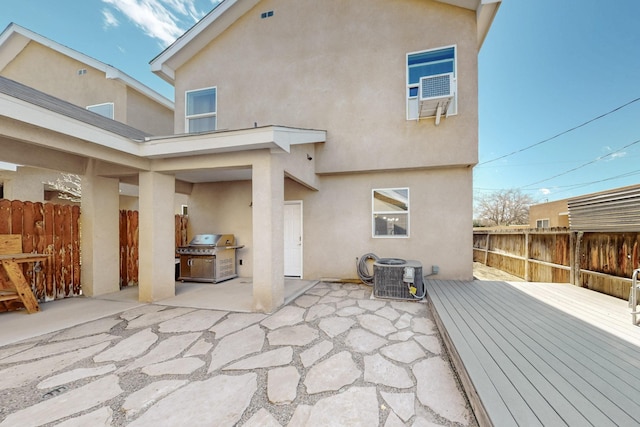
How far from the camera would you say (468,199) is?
6145mm

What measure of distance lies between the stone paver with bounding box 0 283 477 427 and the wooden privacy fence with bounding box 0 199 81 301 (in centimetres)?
228

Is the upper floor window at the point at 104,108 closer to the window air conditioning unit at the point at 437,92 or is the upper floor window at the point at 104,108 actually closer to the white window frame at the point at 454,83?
the white window frame at the point at 454,83

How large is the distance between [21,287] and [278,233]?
447cm

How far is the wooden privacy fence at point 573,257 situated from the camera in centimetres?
445

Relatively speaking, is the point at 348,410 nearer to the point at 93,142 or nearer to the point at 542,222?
the point at 93,142

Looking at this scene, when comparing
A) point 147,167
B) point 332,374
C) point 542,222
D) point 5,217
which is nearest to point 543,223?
point 542,222

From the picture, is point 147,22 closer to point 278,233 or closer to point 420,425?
point 278,233

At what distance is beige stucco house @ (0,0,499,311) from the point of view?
4707 mm

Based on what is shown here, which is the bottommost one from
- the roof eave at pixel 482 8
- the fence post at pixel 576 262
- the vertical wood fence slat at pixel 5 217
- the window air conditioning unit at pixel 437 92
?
the fence post at pixel 576 262

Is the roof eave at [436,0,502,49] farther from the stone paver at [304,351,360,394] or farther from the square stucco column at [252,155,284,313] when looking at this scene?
the stone paver at [304,351,360,394]

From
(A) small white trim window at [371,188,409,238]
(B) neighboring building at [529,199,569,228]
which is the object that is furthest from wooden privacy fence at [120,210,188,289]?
(B) neighboring building at [529,199,569,228]

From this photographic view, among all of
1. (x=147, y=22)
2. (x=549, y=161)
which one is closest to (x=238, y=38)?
(x=147, y=22)

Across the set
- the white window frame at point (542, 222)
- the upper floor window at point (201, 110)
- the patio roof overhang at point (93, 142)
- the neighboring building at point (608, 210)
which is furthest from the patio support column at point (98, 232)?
the white window frame at point (542, 222)

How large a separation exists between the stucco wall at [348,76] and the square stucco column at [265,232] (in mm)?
2500
